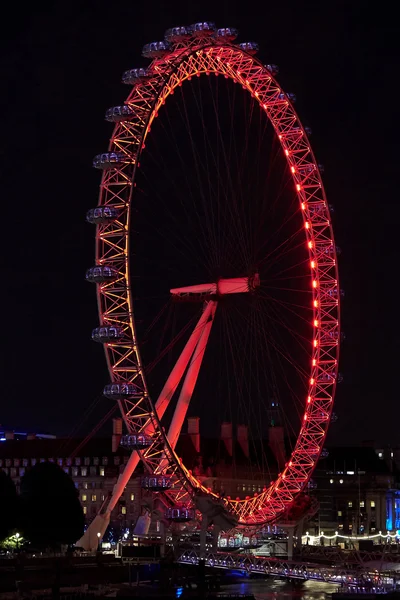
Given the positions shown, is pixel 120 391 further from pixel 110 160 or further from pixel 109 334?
pixel 110 160

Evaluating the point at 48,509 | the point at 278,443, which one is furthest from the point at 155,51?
the point at 278,443

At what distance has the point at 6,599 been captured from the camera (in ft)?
152

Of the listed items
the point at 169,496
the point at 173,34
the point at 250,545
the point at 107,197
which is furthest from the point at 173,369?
the point at 250,545

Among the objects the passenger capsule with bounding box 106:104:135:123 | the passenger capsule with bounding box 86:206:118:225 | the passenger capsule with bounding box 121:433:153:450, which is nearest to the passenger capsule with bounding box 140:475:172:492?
the passenger capsule with bounding box 121:433:153:450

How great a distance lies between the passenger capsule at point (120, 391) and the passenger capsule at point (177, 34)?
14135 mm

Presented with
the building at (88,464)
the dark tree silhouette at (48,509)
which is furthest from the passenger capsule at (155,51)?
the building at (88,464)

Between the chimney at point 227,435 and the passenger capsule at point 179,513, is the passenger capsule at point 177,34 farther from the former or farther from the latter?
the chimney at point 227,435

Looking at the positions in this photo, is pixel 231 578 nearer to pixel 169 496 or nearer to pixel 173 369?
pixel 169 496

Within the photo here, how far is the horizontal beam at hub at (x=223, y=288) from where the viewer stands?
53688 mm

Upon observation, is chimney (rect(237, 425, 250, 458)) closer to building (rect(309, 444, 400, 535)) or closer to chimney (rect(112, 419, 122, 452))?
chimney (rect(112, 419, 122, 452))

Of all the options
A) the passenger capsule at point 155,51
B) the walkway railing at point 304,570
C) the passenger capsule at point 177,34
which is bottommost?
the walkway railing at point 304,570

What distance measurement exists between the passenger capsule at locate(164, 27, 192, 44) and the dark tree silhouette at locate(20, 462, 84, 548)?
2217cm

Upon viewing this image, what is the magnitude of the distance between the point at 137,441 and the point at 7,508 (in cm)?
986

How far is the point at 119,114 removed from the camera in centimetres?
5181
